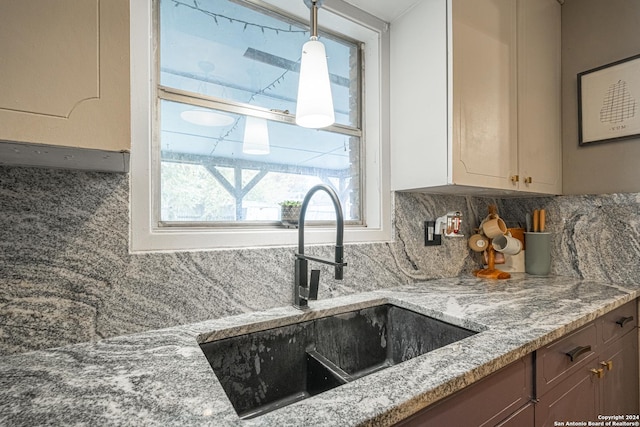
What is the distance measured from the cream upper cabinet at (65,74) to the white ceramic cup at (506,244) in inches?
71.7

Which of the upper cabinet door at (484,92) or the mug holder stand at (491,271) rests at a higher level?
the upper cabinet door at (484,92)

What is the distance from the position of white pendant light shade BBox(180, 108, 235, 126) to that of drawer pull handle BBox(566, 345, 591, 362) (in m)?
1.46

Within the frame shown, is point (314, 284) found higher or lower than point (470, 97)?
lower

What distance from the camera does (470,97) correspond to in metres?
1.28

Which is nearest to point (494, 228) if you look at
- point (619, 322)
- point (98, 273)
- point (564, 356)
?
point (619, 322)

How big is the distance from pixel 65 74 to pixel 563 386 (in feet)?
5.03

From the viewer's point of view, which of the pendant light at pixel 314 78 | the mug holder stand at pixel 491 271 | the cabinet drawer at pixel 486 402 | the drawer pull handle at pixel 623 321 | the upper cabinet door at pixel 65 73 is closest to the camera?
the upper cabinet door at pixel 65 73

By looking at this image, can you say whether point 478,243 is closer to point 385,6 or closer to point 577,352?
point 577,352

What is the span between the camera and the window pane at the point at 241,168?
1.12m

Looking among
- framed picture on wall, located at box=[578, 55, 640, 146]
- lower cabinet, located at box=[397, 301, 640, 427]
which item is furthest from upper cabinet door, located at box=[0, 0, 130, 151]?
framed picture on wall, located at box=[578, 55, 640, 146]

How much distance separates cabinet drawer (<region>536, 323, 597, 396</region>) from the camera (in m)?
0.89

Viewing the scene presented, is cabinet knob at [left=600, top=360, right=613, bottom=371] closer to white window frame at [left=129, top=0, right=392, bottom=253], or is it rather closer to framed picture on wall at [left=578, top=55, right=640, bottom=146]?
white window frame at [left=129, top=0, right=392, bottom=253]

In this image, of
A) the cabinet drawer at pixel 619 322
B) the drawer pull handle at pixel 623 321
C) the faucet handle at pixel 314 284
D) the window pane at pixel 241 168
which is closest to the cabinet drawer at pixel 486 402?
the faucet handle at pixel 314 284

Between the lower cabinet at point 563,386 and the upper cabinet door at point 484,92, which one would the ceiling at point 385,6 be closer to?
the upper cabinet door at point 484,92
